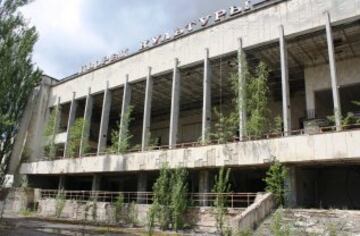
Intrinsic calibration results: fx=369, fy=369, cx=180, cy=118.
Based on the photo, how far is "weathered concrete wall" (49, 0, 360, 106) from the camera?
2117 centimetres

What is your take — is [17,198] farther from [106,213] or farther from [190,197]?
[190,197]

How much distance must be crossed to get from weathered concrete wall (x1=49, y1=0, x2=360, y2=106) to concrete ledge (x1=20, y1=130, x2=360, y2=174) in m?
7.20

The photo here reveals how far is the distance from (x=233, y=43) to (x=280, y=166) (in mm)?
9809

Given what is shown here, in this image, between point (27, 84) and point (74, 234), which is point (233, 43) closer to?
point (74, 234)

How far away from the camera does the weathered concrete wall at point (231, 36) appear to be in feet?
69.5

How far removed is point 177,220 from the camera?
→ 739 inches

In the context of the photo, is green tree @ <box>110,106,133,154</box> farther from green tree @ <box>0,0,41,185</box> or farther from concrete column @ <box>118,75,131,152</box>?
green tree @ <box>0,0,41,185</box>

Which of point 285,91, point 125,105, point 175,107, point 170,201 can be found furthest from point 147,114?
point 285,91

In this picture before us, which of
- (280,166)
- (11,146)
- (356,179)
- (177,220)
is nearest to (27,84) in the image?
(11,146)

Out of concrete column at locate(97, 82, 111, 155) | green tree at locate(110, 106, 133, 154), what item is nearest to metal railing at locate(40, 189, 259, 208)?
green tree at locate(110, 106, 133, 154)

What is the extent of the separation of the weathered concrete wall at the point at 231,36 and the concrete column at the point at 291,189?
860 centimetres

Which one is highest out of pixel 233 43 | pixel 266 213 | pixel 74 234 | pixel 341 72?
pixel 233 43

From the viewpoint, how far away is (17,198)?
3181 centimetres

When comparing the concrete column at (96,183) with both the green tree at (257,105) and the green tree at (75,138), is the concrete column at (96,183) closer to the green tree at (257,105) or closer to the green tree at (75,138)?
the green tree at (75,138)
